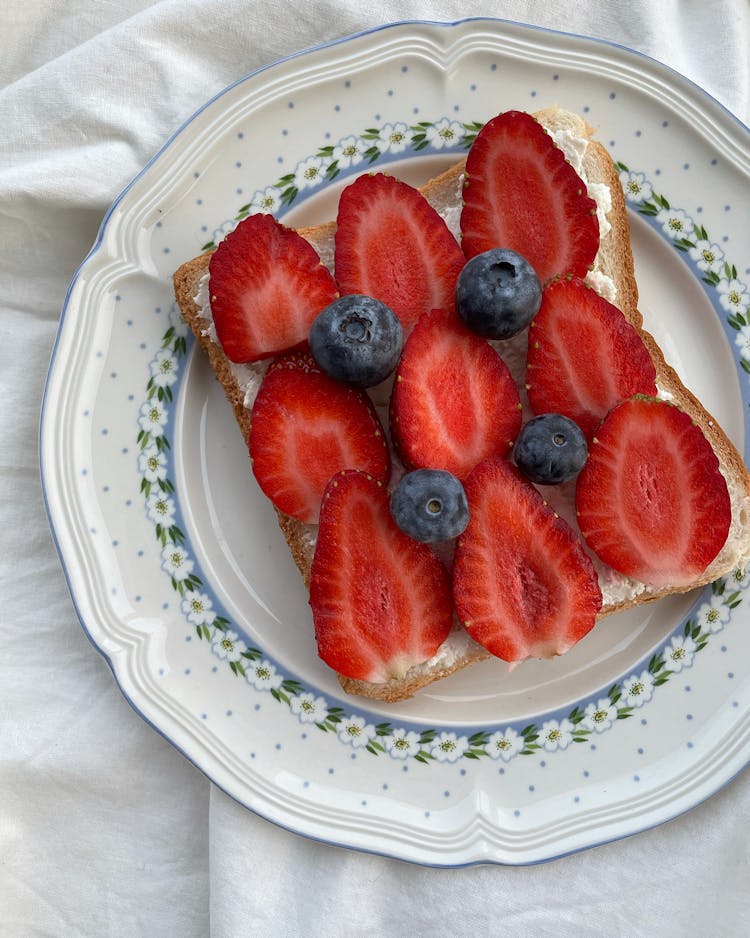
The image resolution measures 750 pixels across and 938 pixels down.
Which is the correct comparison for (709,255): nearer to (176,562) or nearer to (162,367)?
(162,367)

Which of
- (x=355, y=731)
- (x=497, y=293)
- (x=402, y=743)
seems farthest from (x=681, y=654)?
(x=497, y=293)

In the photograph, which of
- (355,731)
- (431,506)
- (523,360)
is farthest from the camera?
(355,731)

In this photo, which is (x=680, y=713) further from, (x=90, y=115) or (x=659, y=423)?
(x=90, y=115)

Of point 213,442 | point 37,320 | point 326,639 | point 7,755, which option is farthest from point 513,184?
point 7,755

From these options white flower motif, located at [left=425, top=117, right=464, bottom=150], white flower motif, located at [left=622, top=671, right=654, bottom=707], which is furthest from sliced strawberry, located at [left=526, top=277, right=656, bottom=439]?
white flower motif, located at [left=622, top=671, right=654, bottom=707]

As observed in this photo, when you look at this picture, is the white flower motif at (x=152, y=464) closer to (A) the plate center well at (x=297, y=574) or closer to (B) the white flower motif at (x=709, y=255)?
(A) the plate center well at (x=297, y=574)

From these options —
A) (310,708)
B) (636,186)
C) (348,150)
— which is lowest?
(310,708)
